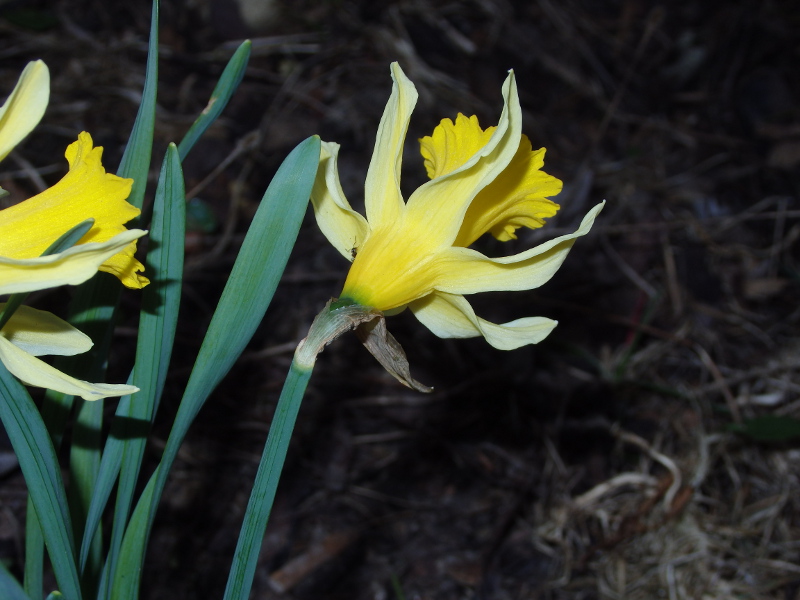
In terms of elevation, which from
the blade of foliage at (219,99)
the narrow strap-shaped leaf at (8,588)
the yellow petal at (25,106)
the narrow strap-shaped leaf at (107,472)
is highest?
the yellow petal at (25,106)

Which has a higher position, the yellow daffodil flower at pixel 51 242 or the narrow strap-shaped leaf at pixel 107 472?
the yellow daffodil flower at pixel 51 242

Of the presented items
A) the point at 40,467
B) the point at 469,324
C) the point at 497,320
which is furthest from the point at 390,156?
the point at 497,320

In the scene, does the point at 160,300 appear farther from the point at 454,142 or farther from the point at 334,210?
the point at 454,142

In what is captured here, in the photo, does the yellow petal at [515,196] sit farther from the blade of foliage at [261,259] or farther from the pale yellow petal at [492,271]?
the blade of foliage at [261,259]

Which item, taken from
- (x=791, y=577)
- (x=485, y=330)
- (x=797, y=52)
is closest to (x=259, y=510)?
(x=485, y=330)

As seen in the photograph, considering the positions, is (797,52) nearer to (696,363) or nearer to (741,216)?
(741,216)

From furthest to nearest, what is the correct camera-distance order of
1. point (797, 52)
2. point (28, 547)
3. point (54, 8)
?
point (797, 52) < point (54, 8) < point (28, 547)

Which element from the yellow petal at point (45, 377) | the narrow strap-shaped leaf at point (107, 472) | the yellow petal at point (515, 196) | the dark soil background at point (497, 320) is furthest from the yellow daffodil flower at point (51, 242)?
the dark soil background at point (497, 320)
